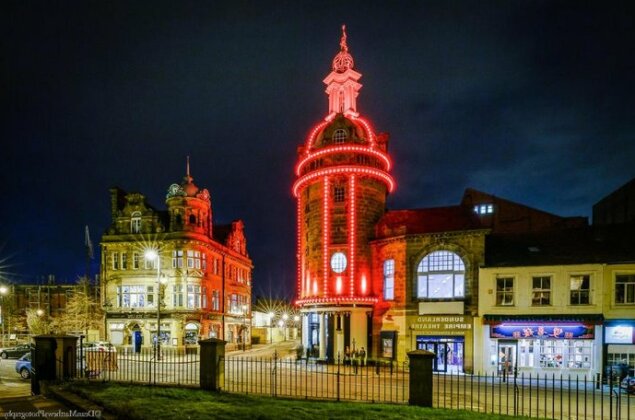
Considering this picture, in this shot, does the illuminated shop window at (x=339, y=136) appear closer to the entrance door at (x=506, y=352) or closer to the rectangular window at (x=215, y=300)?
the entrance door at (x=506, y=352)

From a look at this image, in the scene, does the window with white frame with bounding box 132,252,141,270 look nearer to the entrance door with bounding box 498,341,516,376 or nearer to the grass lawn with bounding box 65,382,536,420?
the grass lawn with bounding box 65,382,536,420

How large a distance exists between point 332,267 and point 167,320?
17.6 metres

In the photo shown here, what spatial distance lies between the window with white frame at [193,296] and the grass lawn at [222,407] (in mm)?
28336

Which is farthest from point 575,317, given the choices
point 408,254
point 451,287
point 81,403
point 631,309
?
point 81,403

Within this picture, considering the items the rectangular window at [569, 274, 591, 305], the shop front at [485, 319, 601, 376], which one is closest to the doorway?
the shop front at [485, 319, 601, 376]

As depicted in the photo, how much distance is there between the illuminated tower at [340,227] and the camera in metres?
31.3

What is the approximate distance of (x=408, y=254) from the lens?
29828mm

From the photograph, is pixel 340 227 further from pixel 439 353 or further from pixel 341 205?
pixel 439 353

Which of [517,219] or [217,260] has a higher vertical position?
[517,219]

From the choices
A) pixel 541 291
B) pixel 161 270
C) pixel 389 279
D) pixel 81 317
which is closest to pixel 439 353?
pixel 389 279

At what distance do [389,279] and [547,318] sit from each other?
9852 millimetres

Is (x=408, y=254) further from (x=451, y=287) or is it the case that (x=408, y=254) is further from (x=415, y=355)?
(x=415, y=355)

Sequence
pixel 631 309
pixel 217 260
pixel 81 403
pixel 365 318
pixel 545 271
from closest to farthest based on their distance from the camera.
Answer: pixel 81 403
pixel 631 309
pixel 545 271
pixel 365 318
pixel 217 260

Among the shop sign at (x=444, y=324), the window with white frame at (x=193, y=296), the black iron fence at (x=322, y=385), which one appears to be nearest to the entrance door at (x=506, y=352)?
the shop sign at (x=444, y=324)
